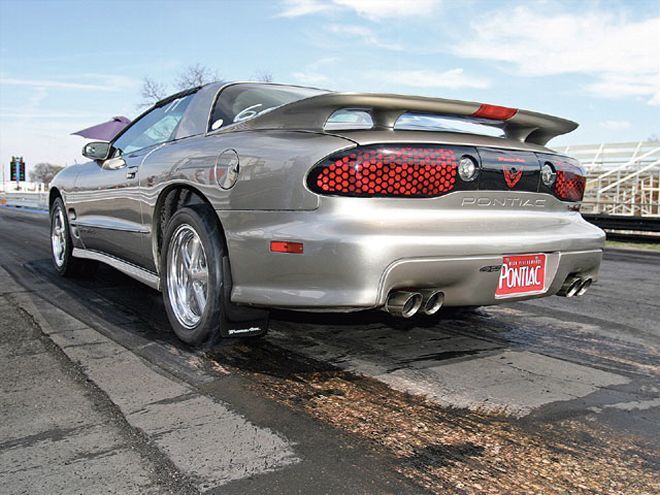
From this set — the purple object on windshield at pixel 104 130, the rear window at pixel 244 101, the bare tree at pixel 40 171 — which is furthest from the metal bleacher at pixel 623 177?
the bare tree at pixel 40 171

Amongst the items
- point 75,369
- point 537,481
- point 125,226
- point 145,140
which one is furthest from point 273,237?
point 145,140

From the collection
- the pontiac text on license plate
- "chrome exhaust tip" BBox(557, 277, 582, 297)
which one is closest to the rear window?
the pontiac text on license plate

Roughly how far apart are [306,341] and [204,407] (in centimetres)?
107

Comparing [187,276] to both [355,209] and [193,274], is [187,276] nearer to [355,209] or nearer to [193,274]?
[193,274]

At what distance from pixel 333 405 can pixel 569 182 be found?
6.14 feet

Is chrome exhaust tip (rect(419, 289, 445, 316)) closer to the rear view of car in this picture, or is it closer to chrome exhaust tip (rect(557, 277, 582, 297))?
the rear view of car

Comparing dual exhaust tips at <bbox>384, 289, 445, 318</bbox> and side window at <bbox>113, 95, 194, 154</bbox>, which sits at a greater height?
side window at <bbox>113, 95, 194, 154</bbox>

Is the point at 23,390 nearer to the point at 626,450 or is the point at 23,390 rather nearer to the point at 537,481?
→ the point at 537,481

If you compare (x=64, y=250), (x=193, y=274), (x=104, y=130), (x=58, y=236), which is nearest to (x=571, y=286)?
(x=193, y=274)

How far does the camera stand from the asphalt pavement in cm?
190

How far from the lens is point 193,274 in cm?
334

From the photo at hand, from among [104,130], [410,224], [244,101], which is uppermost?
[104,130]

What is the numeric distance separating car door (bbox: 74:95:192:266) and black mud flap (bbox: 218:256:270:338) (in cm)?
108

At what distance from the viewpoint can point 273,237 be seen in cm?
273
